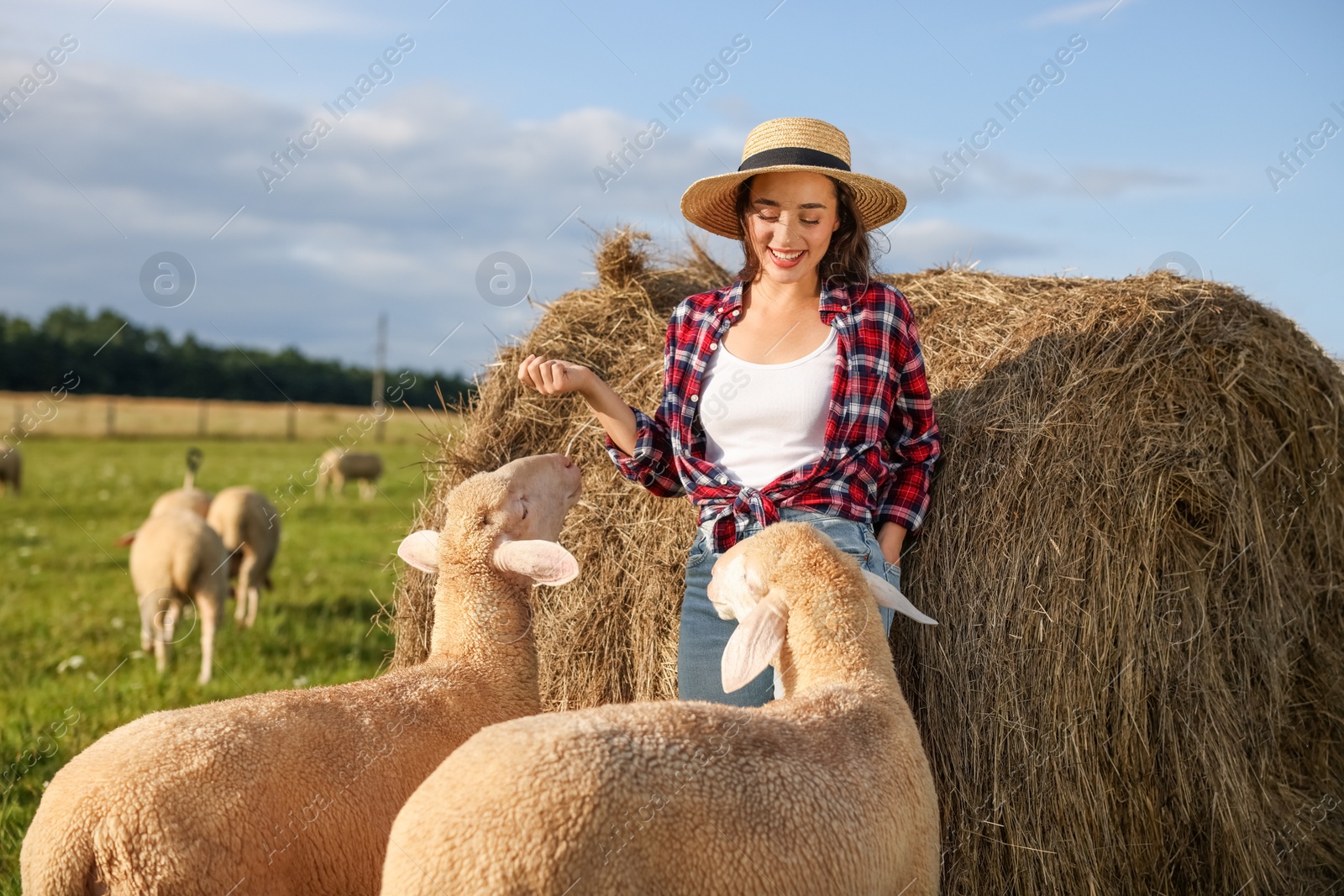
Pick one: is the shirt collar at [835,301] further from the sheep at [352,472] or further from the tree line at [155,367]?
the tree line at [155,367]

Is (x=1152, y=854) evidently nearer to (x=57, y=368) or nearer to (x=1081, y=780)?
(x=1081, y=780)

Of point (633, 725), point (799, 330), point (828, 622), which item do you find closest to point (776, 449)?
point (799, 330)

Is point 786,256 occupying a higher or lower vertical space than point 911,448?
higher

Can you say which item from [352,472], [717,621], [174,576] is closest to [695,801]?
[717,621]

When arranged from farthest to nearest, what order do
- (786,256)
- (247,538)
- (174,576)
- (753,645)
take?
(247,538)
(174,576)
(786,256)
(753,645)

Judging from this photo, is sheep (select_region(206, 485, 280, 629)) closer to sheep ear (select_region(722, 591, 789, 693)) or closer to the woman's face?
the woman's face

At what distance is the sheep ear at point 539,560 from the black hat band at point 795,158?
1.75 meters

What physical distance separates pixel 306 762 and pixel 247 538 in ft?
24.8

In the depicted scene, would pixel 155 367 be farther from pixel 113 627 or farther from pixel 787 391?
pixel 787 391

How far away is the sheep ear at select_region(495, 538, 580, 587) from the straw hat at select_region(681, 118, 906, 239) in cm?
169

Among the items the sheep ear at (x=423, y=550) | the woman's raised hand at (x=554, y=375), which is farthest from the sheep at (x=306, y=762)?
the woman's raised hand at (x=554, y=375)

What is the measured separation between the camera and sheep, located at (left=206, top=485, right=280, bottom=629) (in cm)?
978

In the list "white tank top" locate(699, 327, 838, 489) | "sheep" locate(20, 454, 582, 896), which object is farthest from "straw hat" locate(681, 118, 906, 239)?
"sheep" locate(20, 454, 582, 896)

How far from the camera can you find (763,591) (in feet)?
10.7
